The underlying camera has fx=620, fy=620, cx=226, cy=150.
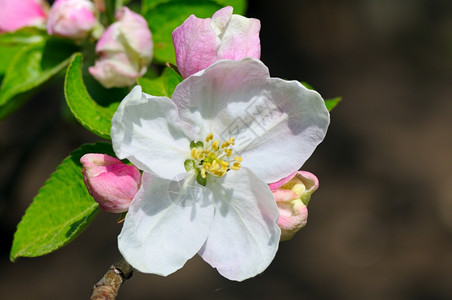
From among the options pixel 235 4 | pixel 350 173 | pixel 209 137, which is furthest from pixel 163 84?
pixel 350 173

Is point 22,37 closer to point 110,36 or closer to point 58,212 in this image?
point 110,36

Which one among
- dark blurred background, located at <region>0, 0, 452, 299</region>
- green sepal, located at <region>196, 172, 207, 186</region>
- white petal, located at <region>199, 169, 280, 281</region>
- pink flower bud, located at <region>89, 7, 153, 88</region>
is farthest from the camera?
dark blurred background, located at <region>0, 0, 452, 299</region>

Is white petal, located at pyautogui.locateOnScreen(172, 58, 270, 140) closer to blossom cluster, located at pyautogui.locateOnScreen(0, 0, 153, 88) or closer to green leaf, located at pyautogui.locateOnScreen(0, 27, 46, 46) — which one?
blossom cluster, located at pyautogui.locateOnScreen(0, 0, 153, 88)

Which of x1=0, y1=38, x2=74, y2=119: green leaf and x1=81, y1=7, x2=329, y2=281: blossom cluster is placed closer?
x1=81, y1=7, x2=329, y2=281: blossom cluster

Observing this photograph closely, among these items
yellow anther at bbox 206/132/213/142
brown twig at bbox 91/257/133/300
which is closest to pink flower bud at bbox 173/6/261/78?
yellow anther at bbox 206/132/213/142

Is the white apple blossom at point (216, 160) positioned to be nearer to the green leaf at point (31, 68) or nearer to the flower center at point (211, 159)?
the flower center at point (211, 159)

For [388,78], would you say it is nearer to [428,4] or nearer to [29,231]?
[428,4]

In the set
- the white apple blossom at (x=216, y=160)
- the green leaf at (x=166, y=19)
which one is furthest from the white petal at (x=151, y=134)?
the green leaf at (x=166, y=19)
